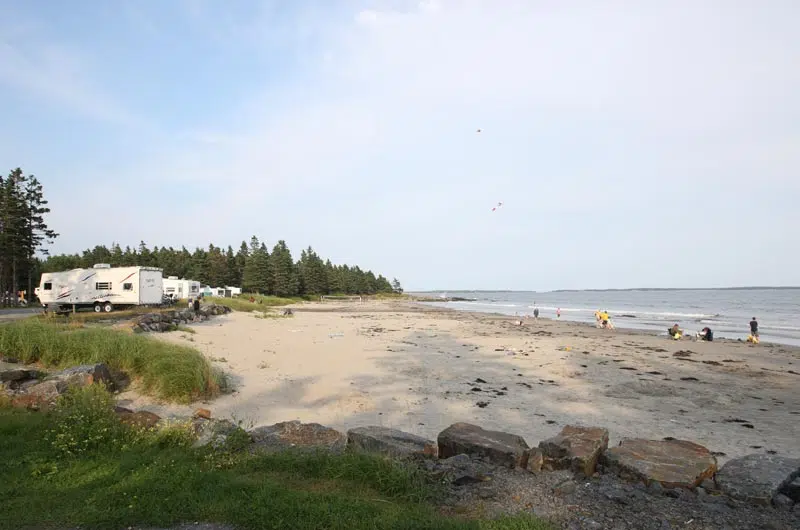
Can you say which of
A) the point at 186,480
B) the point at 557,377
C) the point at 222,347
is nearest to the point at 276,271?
the point at 222,347

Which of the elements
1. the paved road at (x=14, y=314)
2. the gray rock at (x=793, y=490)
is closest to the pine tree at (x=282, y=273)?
the paved road at (x=14, y=314)

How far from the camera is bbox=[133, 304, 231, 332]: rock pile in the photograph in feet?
62.3

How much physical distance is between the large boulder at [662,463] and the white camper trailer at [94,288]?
108 feet

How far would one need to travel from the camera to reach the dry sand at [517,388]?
8852 mm

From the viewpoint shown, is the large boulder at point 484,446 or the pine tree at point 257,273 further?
the pine tree at point 257,273

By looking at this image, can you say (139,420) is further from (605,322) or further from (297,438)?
(605,322)

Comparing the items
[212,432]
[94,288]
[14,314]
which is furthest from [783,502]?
[14,314]

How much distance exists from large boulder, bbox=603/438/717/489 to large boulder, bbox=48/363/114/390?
327 inches

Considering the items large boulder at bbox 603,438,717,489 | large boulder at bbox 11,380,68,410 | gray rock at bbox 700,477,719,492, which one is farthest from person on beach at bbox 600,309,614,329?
large boulder at bbox 11,380,68,410

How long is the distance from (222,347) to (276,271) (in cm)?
6599

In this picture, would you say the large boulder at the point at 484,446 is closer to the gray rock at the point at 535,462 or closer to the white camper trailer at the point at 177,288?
the gray rock at the point at 535,462

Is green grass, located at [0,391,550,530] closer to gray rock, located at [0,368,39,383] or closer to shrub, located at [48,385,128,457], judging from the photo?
shrub, located at [48,385,128,457]

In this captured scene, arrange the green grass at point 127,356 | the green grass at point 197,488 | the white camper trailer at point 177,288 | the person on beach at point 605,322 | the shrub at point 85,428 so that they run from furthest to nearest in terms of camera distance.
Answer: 1. the white camper trailer at point 177,288
2. the person on beach at point 605,322
3. the green grass at point 127,356
4. the shrub at point 85,428
5. the green grass at point 197,488

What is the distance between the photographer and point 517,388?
12047 mm
